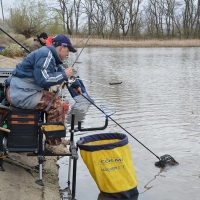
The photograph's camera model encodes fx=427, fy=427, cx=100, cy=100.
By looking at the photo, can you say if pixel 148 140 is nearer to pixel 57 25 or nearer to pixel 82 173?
pixel 82 173

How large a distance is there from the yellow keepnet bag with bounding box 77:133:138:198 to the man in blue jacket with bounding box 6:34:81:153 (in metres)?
0.31

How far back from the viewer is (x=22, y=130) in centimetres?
414

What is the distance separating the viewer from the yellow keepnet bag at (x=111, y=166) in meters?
4.22

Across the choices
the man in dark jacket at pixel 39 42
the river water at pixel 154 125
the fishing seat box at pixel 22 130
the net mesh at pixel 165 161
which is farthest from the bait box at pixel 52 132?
the man in dark jacket at pixel 39 42

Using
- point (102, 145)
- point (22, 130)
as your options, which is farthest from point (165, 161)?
point (22, 130)

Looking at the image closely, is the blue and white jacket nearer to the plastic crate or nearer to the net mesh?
the plastic crate

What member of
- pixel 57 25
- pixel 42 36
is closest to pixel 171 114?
pixel 42 36

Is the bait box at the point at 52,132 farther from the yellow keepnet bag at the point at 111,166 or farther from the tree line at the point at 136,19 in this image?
the tree line at the point at 136,19

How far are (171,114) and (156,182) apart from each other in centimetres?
374

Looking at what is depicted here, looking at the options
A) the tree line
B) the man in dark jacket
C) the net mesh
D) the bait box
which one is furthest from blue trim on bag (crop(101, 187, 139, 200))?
the tree line

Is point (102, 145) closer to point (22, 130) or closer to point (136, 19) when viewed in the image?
point (22, 130)

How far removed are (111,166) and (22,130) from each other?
3.12 feet

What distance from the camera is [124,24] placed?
58.6 meters

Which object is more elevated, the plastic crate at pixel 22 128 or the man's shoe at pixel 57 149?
the plastic crate at pixel 22 128
